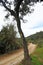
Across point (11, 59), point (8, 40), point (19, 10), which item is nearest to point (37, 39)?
point (8, 40)

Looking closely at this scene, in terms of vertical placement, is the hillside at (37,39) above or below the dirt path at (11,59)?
below

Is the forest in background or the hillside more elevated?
the forest in background

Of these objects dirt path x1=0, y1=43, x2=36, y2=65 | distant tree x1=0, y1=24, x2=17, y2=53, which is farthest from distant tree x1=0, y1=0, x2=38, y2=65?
distant tree x1=0, y1=24, x2=17, y2=53

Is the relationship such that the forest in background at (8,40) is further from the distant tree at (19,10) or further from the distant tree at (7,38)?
the distant tree at (19,10)

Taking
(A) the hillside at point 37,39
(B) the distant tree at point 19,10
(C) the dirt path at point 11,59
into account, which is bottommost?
(A) the hillside at point 37,39

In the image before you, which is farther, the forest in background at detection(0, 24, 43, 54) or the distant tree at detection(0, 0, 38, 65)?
the forest in background at detection(0, 24, 43, 54)

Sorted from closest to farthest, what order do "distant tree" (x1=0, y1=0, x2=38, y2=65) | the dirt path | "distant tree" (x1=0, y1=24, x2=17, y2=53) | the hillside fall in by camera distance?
"distant tree" (x1=0, y1=0, x2=38, y2=65) < the dirt path < "distant tree" (x1=0, y1=24, x2=17, y2=53) < the hillside

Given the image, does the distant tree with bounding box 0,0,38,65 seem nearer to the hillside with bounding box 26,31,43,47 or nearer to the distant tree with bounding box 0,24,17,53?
the distant tree with bounding box 0,24,17,53

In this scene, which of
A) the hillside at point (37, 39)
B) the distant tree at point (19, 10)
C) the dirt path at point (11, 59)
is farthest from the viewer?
the hillside at point (37, 39)

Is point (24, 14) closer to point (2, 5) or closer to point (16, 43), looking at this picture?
point (2, 5)

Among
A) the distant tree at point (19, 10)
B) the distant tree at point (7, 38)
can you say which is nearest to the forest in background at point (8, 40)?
the distant tree at point (7, 38)

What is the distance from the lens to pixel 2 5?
72.6 ft

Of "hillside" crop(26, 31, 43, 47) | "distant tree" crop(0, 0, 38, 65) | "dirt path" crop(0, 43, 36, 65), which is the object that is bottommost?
"hillside" crop(26, 31, 43, 47)

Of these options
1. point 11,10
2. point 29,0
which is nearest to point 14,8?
point 11,10
